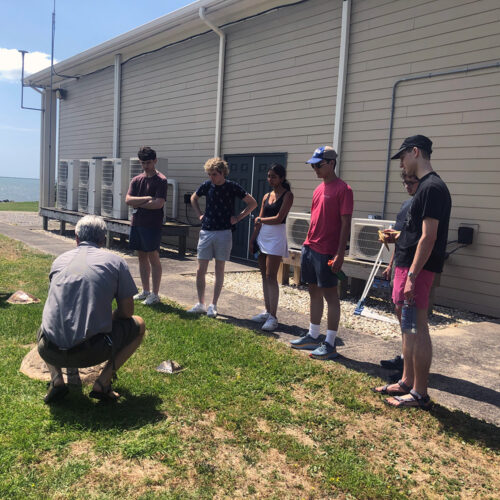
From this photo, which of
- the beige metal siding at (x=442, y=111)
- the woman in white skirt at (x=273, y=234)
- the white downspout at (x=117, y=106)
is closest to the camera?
the woman in white skirt at (x=273, y=234)

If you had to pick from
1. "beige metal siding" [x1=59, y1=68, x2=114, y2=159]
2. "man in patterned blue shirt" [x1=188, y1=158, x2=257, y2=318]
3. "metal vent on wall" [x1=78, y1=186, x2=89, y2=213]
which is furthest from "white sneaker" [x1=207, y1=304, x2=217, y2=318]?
"beige metal siding" [x1=59, y1=68, x2=114, y2=159]

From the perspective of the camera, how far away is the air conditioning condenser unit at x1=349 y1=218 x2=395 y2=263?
6.28 m

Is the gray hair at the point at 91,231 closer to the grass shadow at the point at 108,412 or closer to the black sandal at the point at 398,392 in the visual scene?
the grass shadow at the point at 108,412

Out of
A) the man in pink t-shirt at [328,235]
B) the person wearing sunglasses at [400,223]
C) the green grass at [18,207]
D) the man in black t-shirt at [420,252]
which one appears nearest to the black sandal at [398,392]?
the man in black t-shirt at [420,252]

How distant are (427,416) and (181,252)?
284 inches

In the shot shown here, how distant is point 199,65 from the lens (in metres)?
10.5

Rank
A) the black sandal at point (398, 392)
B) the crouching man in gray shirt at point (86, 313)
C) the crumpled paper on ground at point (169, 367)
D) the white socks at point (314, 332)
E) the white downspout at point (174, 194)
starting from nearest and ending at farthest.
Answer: the crouching man in gray shirt at point (86, 313) < the black sandal at point (398, 392) < the crumpled paper on ground at point (169, 367) < the white socks at point (314, 332) < the white downspout at point (174, 194)

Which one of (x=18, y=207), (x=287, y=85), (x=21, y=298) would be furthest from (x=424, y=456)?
(x=18, y=207)

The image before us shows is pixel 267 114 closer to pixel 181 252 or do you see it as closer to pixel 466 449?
pixel 181 252

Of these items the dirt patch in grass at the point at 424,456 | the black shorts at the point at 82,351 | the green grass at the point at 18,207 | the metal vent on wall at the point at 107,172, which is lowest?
the dirt patch in grass at the point at 424,456

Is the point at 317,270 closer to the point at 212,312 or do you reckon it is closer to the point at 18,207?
the point at 212,312

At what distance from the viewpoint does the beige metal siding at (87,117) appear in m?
13.7

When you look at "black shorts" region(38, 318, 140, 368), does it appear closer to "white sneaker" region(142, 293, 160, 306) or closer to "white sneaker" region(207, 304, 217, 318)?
"white sneaker" region(207, 304, 217, 318)

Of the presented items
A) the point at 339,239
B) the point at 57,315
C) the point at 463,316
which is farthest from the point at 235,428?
the point at 463,316
